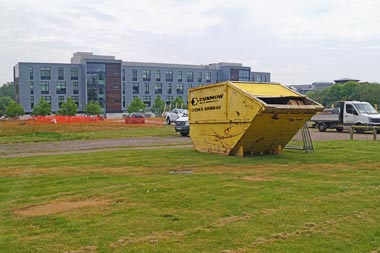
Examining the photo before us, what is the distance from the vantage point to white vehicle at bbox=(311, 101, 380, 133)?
3422 cm

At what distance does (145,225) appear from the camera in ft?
21.4

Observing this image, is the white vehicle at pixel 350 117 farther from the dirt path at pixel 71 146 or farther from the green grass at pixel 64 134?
the dirt path at pixel 71 146

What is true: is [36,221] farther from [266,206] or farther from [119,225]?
[266,206]

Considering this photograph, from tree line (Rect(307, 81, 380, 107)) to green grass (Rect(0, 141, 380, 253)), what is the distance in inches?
3583

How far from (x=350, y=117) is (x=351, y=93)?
7942 cm

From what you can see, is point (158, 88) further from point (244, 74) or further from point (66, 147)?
point (66, 147)

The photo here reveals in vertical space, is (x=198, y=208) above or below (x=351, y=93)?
below

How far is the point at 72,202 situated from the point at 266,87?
996 cm

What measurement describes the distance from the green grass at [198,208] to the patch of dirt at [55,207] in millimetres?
97

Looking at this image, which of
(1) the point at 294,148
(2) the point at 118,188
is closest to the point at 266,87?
(1) the point at 294,148

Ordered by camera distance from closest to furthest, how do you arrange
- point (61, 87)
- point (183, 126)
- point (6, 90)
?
point (183, 126)
point (61, 87)
point (6, 90)

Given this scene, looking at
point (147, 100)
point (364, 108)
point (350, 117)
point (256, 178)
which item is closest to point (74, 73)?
point (147, 100)

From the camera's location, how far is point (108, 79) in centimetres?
11494

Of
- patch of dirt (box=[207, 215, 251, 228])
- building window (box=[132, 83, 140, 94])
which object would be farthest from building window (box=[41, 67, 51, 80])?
patch of dirt (box=[207, 215, 251, 228])
